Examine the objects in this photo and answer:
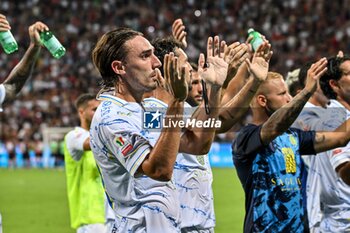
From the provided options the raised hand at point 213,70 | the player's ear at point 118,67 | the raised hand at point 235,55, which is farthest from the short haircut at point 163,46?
the player's ear at point 118,67

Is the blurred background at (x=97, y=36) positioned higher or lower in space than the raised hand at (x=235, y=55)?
higher

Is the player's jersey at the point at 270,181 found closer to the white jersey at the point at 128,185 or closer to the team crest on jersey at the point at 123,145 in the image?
the white jersey at the point at 128,185

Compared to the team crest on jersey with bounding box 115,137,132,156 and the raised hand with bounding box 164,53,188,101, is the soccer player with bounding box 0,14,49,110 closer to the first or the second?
the team crest on jersey with bounding box 115,137,132,156

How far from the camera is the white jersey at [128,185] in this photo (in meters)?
4.42

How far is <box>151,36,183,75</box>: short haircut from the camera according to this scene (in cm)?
561

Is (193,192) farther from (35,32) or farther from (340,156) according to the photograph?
(35,32)

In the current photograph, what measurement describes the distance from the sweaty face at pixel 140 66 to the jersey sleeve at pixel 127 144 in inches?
11.9

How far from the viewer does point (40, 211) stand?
704 inches

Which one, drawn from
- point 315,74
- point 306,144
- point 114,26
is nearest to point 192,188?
point 306,144

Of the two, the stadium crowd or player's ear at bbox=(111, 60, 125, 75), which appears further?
the stadium crowd

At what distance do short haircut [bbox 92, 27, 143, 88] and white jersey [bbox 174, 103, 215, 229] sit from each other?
121cm

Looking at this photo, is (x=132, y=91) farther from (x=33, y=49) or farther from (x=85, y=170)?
(x=85, y=170)

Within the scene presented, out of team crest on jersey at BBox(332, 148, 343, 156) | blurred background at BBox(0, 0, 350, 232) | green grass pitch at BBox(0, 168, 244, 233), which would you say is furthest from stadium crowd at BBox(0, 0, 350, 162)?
team crest on jersey at BBox(332, 148, 343, 156)

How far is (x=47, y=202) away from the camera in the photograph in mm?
19547
